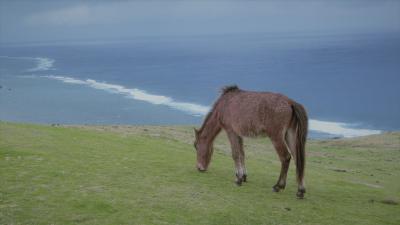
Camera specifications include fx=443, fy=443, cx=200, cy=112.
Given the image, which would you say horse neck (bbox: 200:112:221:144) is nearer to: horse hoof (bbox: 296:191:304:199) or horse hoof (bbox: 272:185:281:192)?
horse hoof (bbox: 272:185:281:192)

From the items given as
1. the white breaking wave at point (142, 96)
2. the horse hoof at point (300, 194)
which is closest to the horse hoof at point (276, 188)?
the horse hoof at point (300, 194)

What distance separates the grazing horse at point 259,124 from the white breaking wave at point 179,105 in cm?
6986

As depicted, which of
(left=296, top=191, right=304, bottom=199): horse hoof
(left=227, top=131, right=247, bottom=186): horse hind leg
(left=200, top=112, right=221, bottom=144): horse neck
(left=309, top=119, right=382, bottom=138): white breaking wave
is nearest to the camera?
(left=296, top=191, right=304, bottom=199): horse hoof

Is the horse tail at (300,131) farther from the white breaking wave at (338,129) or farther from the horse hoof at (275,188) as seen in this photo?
the white breaking wave at (338,129)

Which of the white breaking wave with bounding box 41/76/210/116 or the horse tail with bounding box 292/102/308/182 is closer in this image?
the horse tail with bounding box 292/102/308/182

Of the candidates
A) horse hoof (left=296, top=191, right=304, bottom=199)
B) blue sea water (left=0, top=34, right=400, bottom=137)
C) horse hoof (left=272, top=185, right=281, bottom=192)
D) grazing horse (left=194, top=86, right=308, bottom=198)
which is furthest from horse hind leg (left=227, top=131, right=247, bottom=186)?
blue sea water (left=0, top=34, right=400, bottom=137)

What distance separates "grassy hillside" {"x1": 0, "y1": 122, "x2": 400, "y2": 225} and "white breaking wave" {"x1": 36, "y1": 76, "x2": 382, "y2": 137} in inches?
2688

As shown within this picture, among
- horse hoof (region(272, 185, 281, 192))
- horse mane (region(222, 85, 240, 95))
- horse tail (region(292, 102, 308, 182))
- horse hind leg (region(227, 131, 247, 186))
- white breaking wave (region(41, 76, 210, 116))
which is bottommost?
white breaking wave (region(41, 76, 210, 116))

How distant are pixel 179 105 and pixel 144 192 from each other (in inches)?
3952

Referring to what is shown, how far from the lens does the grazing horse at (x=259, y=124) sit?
40.4 feet

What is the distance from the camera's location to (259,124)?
12914mm

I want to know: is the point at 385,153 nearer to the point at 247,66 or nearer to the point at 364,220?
the point at 364,220

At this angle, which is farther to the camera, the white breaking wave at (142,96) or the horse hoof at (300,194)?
the white breaking wave at (142,96)

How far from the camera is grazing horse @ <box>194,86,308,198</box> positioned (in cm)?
1233
